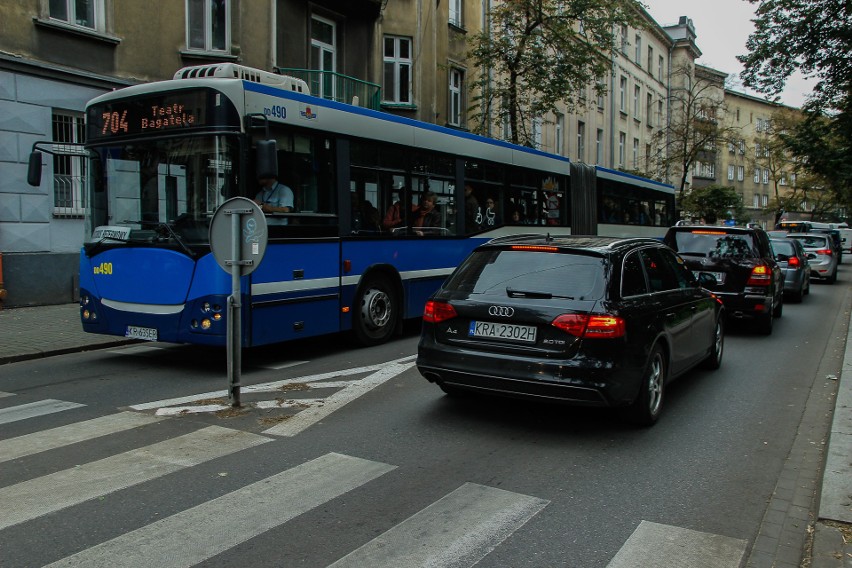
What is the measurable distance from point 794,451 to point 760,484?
962mm

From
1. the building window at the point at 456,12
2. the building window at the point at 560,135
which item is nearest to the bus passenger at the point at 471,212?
the building window at the point at 456,12

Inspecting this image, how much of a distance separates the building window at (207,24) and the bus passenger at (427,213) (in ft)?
27.9

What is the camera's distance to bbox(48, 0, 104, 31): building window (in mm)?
14188

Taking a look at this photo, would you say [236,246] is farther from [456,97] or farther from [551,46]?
[456,97]

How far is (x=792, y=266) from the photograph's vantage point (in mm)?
17781

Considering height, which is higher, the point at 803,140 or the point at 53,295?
the point at 803,140

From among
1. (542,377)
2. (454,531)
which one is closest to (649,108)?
(542,377)

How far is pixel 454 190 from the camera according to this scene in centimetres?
1184

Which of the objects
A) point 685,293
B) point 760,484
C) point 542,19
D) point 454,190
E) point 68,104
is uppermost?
point 542,19

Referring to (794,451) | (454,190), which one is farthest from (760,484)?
(454,190)

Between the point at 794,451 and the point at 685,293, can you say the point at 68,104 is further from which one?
the point at 794,451

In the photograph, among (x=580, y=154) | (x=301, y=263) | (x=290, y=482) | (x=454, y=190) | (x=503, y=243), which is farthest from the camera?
(x=580, y=154)

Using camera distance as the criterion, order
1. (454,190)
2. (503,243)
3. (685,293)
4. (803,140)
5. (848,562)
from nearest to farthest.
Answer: (848,562), (503,243), (685,293), (454,190), (803,140)

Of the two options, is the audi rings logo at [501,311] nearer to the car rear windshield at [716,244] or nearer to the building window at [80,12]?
the car rear windshield at [716,244]
